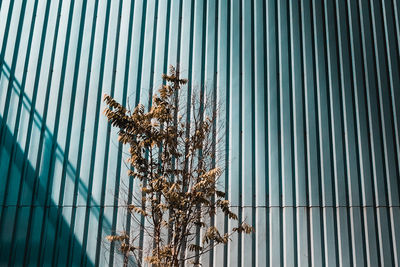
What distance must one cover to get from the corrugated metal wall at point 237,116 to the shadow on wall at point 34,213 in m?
0.03

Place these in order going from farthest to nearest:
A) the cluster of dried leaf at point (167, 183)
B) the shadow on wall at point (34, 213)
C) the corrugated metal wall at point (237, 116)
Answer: the shadow on wall at point (34, 213) < the corrugated metal wall at point (237, 116) < the cluster of dried leaf at point (167, 183)

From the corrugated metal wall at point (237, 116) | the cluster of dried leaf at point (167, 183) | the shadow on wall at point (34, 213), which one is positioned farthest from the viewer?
the shadow on wall at point (34, 213)

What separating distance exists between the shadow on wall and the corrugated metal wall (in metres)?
0.03

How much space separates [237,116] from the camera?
39.5ft

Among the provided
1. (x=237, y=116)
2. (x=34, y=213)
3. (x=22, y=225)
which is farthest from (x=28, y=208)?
(x=237, y=116)

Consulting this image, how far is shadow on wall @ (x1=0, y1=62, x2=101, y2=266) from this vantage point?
11.4m

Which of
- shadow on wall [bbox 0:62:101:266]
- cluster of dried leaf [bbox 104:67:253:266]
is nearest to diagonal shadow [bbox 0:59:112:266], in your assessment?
shadow on wall [bbox 0:62:101:266]

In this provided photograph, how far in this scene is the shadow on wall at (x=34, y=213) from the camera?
11422 millimetres

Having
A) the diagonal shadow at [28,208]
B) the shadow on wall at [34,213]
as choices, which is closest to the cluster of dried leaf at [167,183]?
the shadow on wall at [34,213]

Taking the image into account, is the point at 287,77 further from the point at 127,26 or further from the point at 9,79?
the point at 9,79

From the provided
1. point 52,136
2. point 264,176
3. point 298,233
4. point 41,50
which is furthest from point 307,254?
point 41,50

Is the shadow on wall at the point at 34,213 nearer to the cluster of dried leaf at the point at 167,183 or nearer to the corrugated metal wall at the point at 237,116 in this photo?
the corrugated metal wall at the point at 237,116

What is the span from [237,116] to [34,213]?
532 centimetres

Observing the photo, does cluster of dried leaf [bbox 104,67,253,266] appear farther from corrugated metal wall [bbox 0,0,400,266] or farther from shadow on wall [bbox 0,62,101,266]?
shadow on wall [bbox 0,62,101,266]
